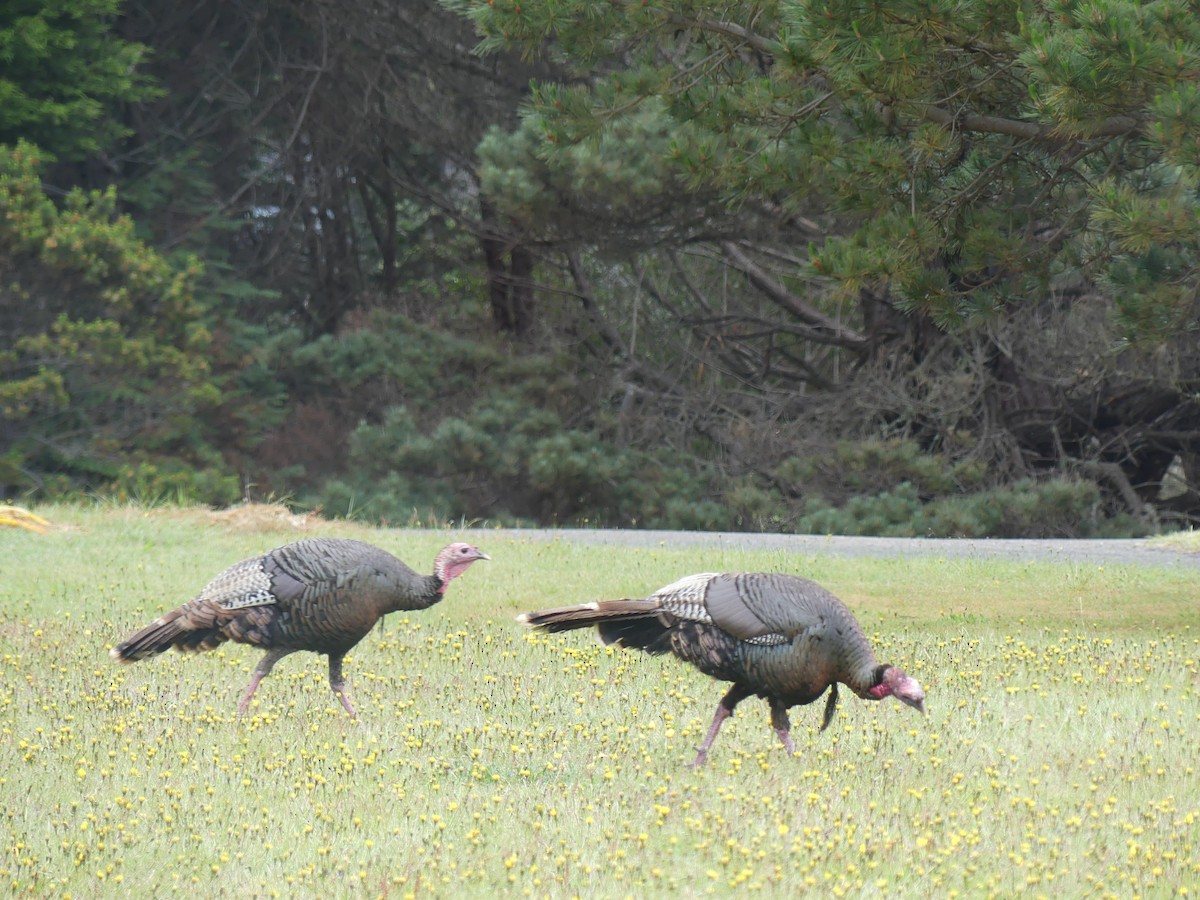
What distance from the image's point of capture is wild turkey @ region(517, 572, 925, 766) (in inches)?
232

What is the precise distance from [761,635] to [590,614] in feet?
2.49

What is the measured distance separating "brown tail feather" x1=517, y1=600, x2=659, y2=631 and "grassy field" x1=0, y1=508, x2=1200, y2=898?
60 cm

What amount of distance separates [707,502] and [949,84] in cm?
1078

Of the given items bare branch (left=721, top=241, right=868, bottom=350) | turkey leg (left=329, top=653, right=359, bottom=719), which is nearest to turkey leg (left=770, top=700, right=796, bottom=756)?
turkey leg (left=329, top=653, right=359, bottom=719)

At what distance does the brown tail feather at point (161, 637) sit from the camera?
6859 mm

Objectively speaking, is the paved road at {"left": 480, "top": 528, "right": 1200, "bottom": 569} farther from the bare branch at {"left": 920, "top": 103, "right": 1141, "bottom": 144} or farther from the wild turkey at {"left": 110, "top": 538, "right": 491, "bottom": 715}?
the wild turkey at {"left": 110, "top": 538, "right": 491, "bottom": 715}

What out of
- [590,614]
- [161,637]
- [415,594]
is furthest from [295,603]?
[590,614]

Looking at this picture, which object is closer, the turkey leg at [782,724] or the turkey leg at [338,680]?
the turkey leg at [782,724]

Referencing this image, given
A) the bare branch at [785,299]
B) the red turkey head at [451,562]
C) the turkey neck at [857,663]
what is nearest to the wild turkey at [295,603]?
the red turkey head at [451,562]

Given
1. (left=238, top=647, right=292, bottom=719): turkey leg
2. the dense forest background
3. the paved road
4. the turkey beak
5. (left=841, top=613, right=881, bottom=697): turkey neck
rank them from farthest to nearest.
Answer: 1. the dense forest background
2. the paved road
3. (left=238, top=647, right=292, bottom=719): turkey leg
4. (left=841, top=613, right=881, bottom=697): turkey neck
5. the turkey beak

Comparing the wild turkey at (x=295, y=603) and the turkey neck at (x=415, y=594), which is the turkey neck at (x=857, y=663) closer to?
the turkey neck at (x=415, y=594)

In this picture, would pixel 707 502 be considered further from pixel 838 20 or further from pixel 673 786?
pixel 673 786

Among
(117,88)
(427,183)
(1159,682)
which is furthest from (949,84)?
(427,183)

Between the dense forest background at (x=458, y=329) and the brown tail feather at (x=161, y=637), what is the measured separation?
8.55 m
